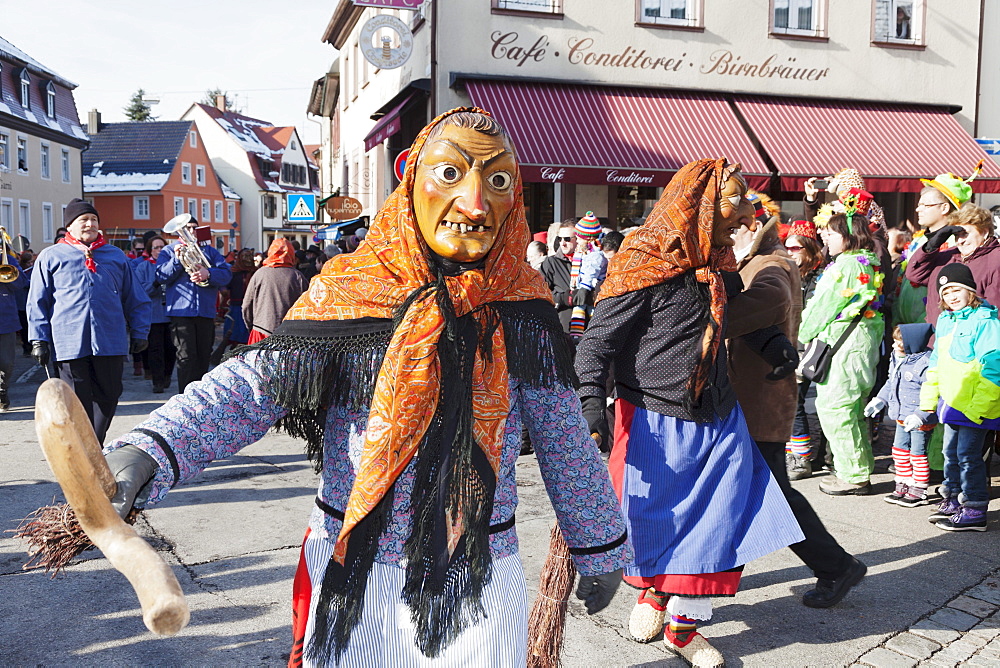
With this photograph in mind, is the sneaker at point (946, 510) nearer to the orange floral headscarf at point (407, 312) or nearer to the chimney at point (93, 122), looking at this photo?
the orange floral headscarf at point (407, 312)

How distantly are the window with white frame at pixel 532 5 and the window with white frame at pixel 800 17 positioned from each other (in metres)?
3.90

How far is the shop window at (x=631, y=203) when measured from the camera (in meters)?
15.0

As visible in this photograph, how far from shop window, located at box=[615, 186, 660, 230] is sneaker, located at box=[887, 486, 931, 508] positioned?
9552 mm

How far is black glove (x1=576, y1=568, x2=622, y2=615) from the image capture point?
2.26 meters

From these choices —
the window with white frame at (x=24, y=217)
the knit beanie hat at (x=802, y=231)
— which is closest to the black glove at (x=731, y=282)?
the knit beanie hat at (x=802, y=231)

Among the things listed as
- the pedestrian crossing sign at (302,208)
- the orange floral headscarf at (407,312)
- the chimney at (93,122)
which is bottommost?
the orange floral headscarf at (407,312)

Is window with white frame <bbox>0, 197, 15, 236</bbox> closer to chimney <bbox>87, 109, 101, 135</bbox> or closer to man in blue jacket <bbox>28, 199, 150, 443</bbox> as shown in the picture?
chimney <bbox>87, 109, 101, 135</bbox>

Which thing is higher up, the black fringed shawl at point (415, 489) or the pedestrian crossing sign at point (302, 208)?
the pedestrian crossing sign at point (302, 208)

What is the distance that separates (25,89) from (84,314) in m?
32.8

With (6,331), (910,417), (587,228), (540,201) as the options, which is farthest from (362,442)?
(540,201)

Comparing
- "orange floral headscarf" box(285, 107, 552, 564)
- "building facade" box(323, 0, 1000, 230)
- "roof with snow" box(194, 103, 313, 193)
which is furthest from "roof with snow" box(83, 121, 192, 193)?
"orange floral headscarf" box(285, 107, 552, 564)

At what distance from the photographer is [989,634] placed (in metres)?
3.82

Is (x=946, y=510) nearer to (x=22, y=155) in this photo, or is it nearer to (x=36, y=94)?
(x=22, y=155)

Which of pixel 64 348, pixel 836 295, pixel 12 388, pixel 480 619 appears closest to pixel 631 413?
pixel 480 619
